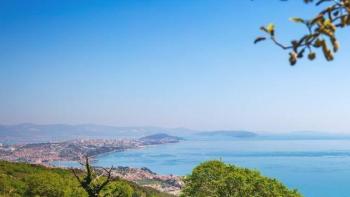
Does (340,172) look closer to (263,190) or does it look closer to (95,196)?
(263,190)

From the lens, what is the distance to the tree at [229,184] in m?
30.1

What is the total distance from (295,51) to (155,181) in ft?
460

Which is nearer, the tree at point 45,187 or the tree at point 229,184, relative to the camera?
the tree at point 229,184

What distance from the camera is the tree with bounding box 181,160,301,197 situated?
98.7ft

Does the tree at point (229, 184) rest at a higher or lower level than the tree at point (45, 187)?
higher

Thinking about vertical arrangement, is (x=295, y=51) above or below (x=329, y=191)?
above

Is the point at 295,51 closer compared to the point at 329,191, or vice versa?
the point at 295,51

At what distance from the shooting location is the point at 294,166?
193m

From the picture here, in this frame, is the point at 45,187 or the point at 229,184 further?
the point at 45,187

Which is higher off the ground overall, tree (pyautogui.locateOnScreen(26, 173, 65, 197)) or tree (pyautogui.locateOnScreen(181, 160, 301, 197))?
tree (pyautogui.locateOnScreen(181, 160, 301, 197))

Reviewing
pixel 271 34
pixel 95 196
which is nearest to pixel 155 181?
pixel 95 196

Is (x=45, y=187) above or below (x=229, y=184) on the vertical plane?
below

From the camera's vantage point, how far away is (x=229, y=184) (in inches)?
1200

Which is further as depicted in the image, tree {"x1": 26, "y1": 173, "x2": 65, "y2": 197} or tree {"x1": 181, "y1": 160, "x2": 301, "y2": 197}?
tree {"x1": 26, "y1": 173, "x2": 65, "y2": 197}
